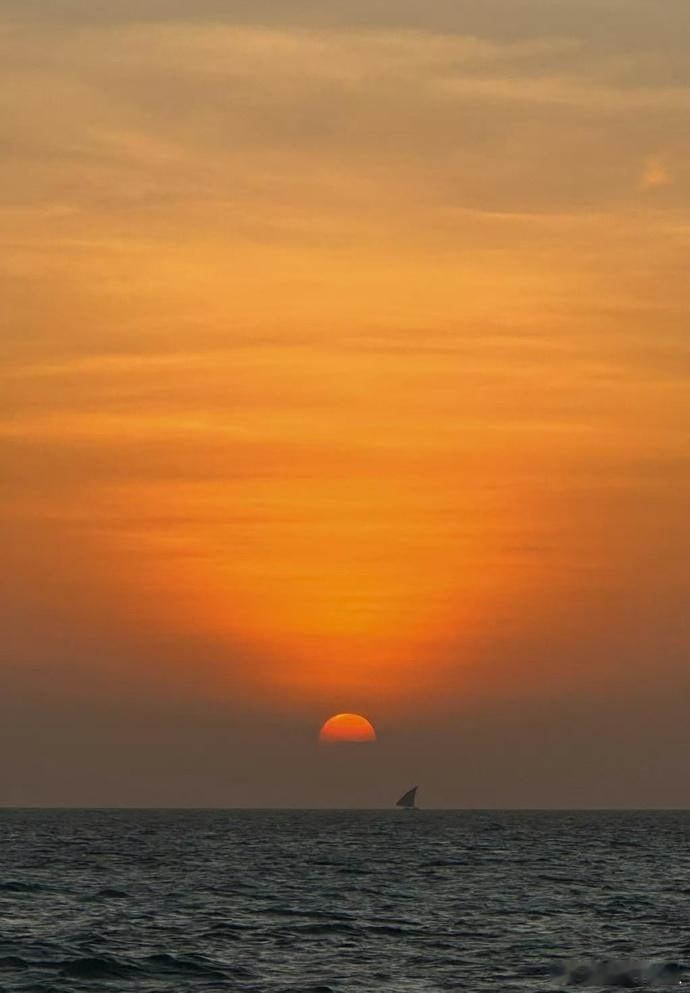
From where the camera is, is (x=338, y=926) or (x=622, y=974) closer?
(x=622, y=974)

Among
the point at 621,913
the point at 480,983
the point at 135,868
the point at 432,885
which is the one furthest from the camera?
the point at 135,868

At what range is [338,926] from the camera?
→ 73.2 meters

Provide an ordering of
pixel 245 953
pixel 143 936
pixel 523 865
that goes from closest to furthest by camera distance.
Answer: pixel 245 953, pixel 143 936, pixel 523 865

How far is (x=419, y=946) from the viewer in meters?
65.8

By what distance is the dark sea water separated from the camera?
2226 inches

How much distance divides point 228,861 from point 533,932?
69412 mm

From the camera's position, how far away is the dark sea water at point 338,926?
56.5m

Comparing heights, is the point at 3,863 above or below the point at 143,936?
above

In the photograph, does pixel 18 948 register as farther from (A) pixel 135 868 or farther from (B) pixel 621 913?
(A) pixel 135 868

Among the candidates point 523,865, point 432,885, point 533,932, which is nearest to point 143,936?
point 533,932

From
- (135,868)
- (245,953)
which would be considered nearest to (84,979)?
(245,953)

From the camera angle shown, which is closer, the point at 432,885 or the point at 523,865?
the point at 432,885

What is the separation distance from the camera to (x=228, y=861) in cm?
13750

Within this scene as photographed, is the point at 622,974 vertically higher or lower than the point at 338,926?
lower
